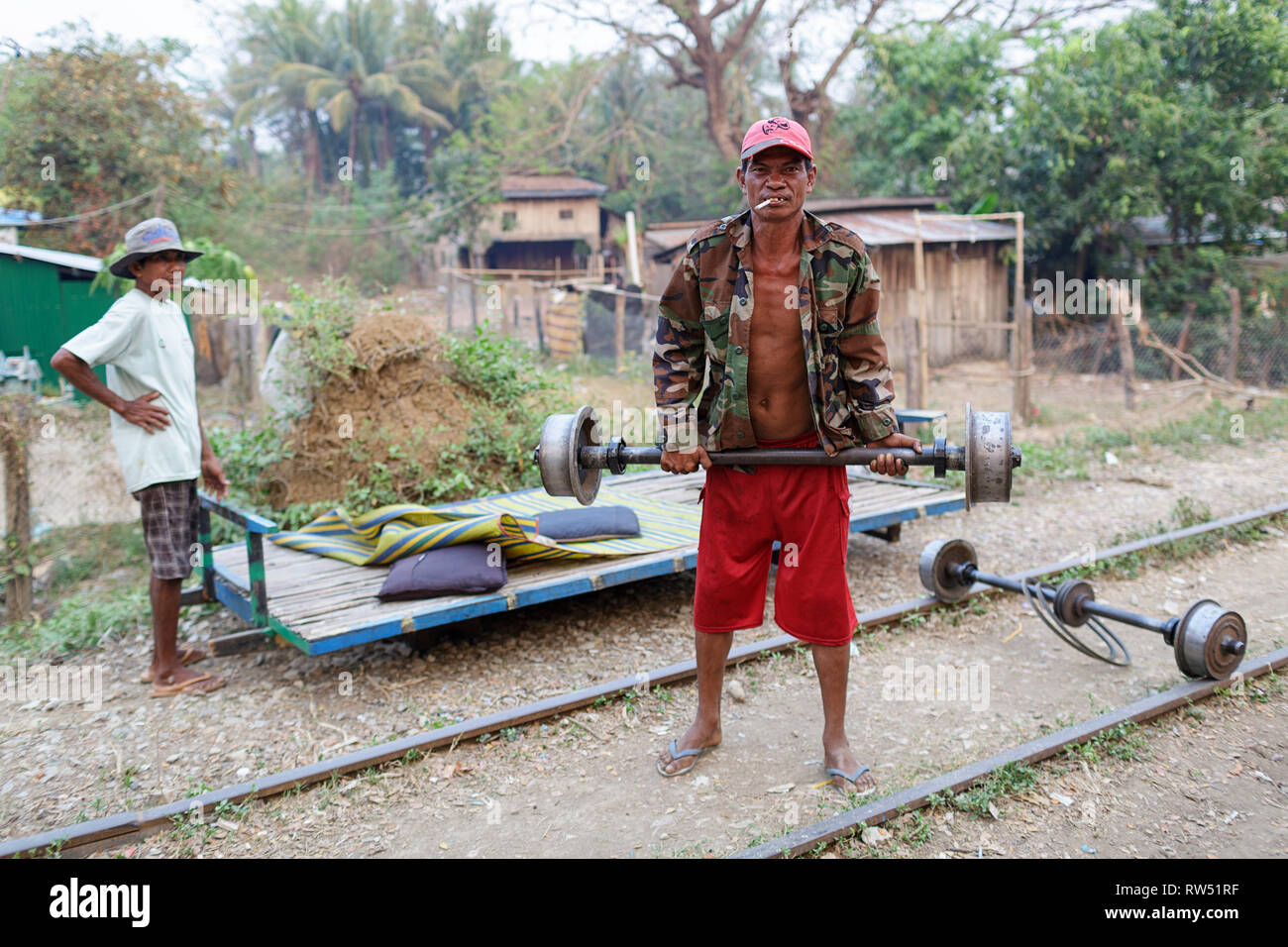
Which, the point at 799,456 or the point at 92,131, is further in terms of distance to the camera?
the point at 92,131

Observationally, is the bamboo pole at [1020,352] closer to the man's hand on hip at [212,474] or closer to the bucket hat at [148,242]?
the man's hand on hip at [212,474]

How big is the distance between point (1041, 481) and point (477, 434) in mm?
6078

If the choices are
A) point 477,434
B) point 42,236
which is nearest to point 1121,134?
point 477,434

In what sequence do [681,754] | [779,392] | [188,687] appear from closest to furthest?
[779,392]
[681,754]
[188,687]

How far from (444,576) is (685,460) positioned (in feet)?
6.80

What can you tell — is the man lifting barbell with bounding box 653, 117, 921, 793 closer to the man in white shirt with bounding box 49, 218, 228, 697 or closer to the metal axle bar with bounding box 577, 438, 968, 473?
the metal axle bar with bounding box 577, 438, 968, 473

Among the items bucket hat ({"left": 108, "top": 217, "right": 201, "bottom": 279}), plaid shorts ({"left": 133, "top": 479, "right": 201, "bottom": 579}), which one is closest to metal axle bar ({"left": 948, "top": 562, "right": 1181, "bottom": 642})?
plaid shorts ({"left": 133, "top": 479, "right": 201, "bottom": 579})

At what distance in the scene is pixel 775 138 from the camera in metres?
3.50

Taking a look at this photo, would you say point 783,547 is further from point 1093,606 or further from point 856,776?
point 1093,606

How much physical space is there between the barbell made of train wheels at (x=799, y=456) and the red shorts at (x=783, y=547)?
0.11m

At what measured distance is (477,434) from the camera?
8289 millimetres

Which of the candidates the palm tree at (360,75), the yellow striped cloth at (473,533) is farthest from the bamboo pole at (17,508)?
the palm tree at (360,75)

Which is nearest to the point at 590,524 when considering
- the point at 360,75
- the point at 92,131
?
the point at 92,131

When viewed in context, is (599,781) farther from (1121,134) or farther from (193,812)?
(1121,134)
